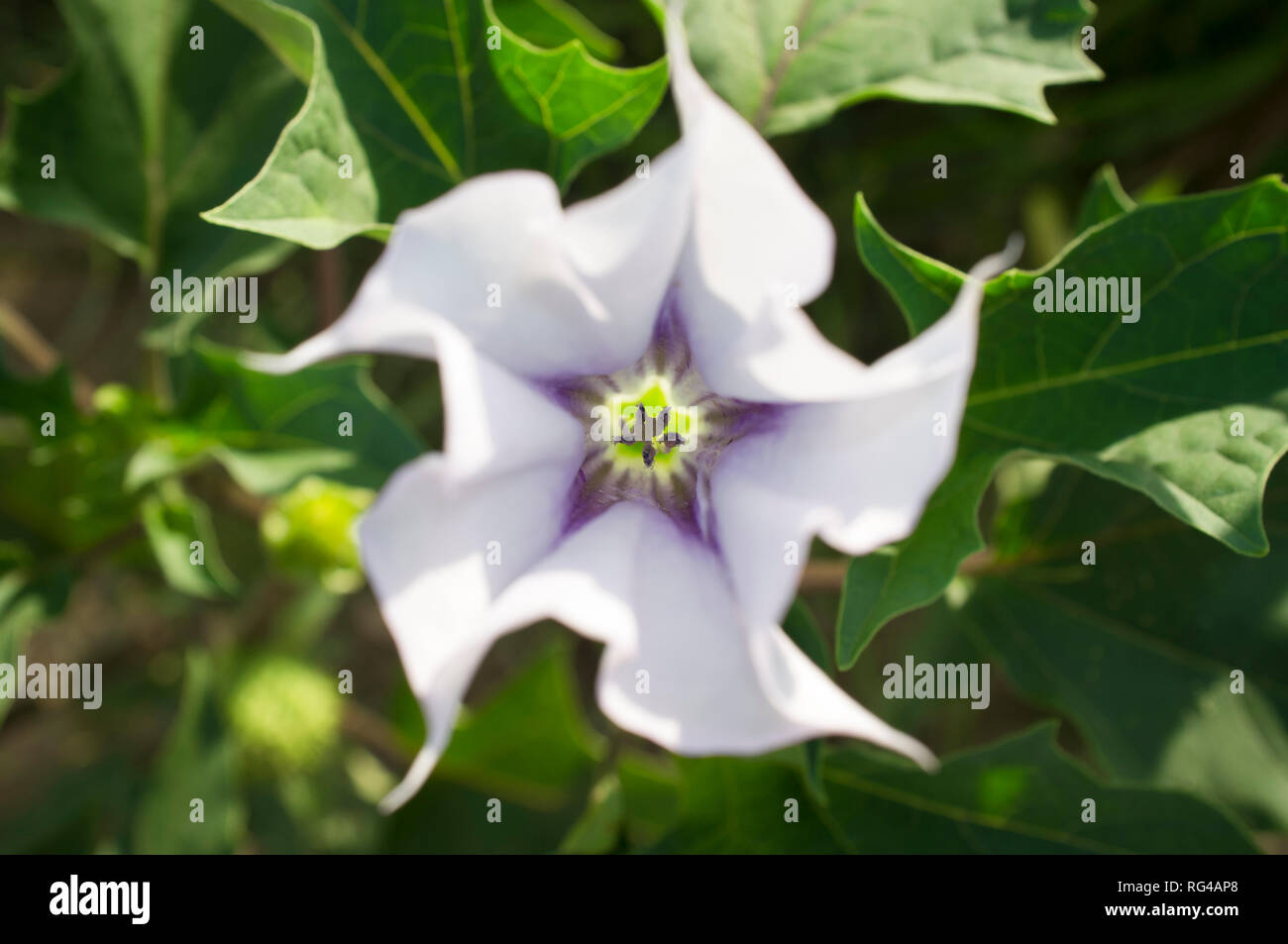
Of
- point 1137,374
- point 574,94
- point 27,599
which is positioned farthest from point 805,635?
point 27,599

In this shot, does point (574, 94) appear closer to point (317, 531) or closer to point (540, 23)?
point (540, 23)

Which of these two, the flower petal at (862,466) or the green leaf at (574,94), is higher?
the green leaf at (574,94)

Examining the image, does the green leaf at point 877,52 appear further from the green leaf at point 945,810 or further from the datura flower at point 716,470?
the green leaf at point 945,810

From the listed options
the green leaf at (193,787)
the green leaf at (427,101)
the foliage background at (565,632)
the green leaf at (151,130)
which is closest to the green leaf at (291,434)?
the foliage background at (565,632)
